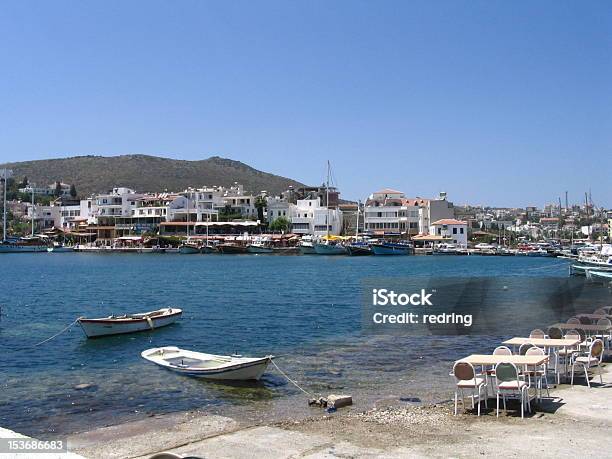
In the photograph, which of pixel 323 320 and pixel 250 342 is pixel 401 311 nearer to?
pixel 250 342

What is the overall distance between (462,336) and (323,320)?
9.04 m

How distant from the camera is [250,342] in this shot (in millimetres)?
24062

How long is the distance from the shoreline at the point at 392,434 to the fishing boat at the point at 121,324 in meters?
13.1

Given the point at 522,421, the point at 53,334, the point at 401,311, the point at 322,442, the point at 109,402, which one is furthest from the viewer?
the point at 53,334

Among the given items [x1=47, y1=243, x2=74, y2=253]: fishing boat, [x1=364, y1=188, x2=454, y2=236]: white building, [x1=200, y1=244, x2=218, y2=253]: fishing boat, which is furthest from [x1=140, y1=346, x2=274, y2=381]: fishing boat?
[x1=47, y1=243, x2=74, y2=253]: fishing boat

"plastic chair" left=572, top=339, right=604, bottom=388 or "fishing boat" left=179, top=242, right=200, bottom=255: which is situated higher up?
"plastic chair" left=572, top=339, right=604, bottom=388

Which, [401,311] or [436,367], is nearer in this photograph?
[436,367]

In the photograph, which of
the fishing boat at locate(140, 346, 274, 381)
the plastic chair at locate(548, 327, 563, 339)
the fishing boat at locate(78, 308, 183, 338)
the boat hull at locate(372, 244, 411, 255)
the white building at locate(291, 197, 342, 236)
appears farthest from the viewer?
the white building at locate(291, 197, 342, 236)

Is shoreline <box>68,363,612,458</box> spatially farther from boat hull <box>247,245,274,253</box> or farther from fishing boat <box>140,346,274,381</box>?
boat hull <box>247,245,274,253</box>

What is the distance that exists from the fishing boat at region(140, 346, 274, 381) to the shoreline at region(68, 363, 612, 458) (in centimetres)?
366

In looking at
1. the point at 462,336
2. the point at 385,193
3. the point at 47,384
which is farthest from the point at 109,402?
the point at 385,193

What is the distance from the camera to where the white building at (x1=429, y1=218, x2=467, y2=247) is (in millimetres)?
129000
